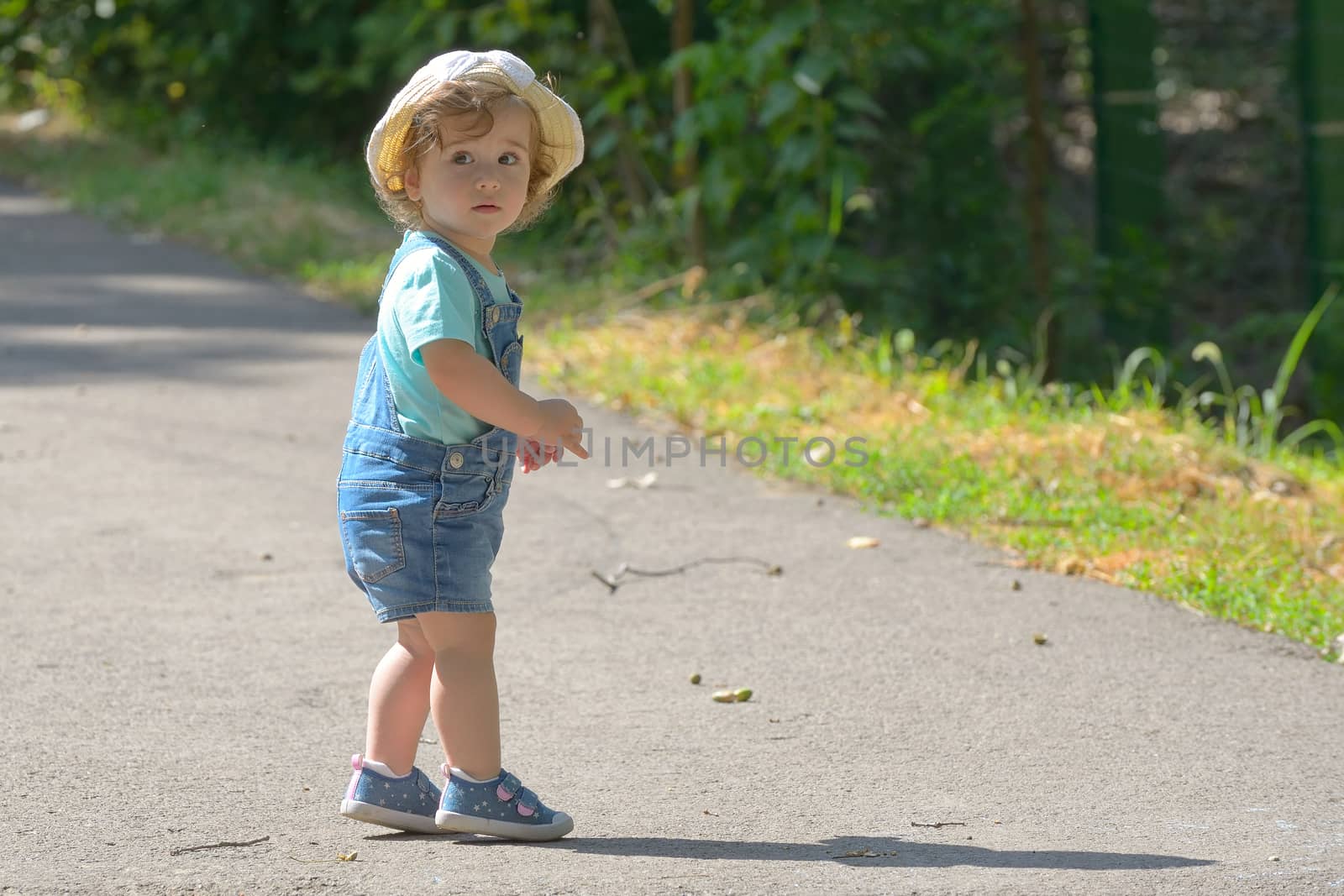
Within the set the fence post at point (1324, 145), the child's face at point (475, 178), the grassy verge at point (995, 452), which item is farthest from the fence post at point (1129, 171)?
the child's face at point (475, 178)

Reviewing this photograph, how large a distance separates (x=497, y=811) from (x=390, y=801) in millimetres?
190

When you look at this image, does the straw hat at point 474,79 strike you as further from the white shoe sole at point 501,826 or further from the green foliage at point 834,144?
the green foliage at point 834,144

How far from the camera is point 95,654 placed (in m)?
4.00

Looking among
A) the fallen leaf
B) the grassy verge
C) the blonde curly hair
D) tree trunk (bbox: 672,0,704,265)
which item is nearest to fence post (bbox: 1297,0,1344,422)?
the grassy verge

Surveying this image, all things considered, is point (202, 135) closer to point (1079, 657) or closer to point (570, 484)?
point (570, 484)

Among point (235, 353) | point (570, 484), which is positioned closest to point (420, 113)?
point (570, 484)

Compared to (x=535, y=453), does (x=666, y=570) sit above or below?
below

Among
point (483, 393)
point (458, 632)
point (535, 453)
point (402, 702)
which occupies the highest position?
point (483, 393)

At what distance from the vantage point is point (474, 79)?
2.91m

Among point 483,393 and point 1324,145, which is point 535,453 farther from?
point 1324,145

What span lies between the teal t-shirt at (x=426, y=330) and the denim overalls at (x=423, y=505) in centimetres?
2

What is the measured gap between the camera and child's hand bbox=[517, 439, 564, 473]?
2.93m

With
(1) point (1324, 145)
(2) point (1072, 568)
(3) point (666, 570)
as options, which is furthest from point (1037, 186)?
Result: (3) point (666, 570)

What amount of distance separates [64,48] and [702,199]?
7.92m
